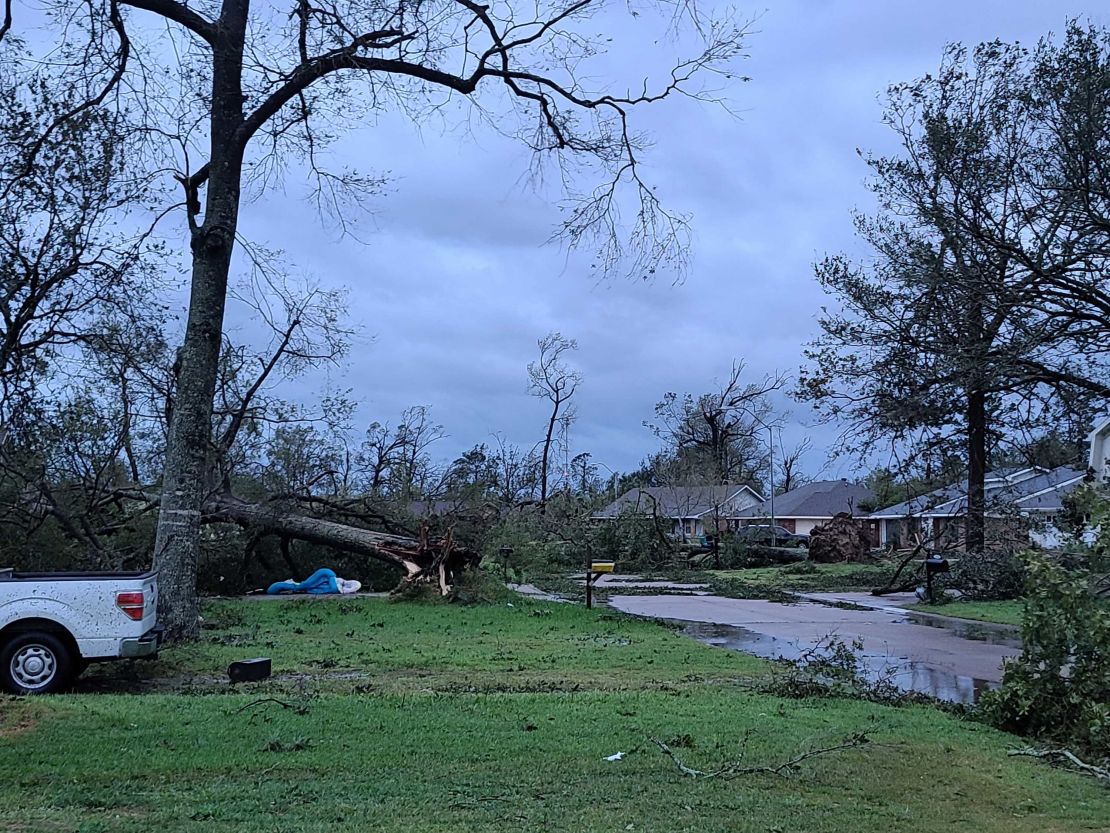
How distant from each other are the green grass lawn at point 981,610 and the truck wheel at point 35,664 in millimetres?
15007

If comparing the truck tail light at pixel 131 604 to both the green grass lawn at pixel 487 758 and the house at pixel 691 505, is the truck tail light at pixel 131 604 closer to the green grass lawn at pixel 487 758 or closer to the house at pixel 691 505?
the green grass lawn at pixel 487 758

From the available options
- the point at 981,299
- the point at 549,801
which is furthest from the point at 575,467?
the point at 549,801

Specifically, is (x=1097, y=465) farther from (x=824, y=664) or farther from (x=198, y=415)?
(x=198, y=415)

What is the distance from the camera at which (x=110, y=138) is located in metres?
13.3

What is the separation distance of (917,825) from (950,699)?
4.99 meters

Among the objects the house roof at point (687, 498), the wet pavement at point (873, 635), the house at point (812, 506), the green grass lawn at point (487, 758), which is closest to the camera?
the green grass lawn at point (487, 758)

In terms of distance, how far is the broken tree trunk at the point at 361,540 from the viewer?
19.2 m

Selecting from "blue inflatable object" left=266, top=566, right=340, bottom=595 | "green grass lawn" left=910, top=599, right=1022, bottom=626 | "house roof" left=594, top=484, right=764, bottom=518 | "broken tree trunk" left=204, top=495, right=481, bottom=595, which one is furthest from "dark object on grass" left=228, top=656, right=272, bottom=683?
"house roof" left=594, top=484, right=764, bottom=518

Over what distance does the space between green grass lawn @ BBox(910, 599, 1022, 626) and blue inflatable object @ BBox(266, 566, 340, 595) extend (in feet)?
40.5

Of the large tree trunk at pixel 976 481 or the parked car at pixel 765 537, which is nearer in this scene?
the large tree trunk at pixel 976 481

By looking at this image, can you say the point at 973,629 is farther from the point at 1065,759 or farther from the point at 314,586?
the point at 314,586

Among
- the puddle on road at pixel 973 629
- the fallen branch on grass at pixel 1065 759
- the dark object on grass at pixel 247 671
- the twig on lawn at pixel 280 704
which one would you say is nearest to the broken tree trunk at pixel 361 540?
the puddle on road at pixel 973 629

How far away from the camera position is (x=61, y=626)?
8.94 m

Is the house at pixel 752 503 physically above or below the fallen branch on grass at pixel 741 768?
above
